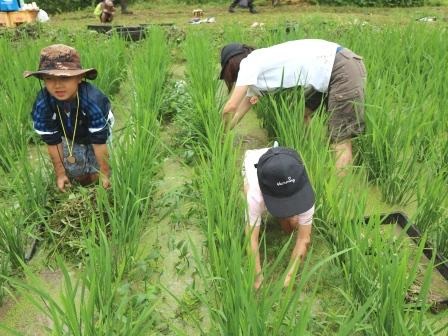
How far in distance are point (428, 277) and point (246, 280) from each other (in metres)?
0.47

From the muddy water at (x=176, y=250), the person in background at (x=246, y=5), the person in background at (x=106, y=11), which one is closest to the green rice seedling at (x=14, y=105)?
the muddy water at (x=176, y=250)

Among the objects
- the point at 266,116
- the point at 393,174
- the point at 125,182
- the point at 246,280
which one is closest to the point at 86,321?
the point at 246,280

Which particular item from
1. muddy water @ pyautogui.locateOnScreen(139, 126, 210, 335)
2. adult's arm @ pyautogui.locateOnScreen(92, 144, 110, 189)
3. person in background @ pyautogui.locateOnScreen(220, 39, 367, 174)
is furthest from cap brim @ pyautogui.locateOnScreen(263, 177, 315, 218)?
adult's arm @ pyautogui.locateOnScreen(92, 144, 110, 189)

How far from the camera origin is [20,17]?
6.97 metres

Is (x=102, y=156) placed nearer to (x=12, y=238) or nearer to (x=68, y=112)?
(x=68, y=112)

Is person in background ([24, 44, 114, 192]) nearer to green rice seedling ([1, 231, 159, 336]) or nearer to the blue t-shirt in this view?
the blue t-shirt

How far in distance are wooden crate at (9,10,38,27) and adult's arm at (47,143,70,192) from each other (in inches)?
222

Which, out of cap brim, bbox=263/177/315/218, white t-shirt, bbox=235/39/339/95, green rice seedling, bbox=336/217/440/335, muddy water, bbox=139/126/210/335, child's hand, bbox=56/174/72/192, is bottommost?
muddy water, bbox=139/126/210/335

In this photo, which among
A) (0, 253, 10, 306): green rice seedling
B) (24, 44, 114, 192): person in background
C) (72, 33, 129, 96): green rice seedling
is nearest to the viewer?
(0, 253, 10, 306): green rice seedling

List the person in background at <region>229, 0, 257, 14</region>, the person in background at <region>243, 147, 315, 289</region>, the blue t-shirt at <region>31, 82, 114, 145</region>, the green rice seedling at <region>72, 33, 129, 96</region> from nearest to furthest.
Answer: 1. the person in background at <region>243, 147, 315, 289</region>
2. the blue t-shirt at <region>31, 82, 114, 145</region>
3. the green rice seedling at <region>72, 33, 129, 96</region>
4. the person in background at <region>229, 0, 257, 14</region>

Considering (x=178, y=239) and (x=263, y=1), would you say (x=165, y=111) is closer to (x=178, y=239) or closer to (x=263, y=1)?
(x=178, y=239)

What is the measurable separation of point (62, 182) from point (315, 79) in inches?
57.6

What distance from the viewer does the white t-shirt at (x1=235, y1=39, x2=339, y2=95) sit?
2.35 meters

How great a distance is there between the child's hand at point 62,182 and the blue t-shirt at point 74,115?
0.59ft
